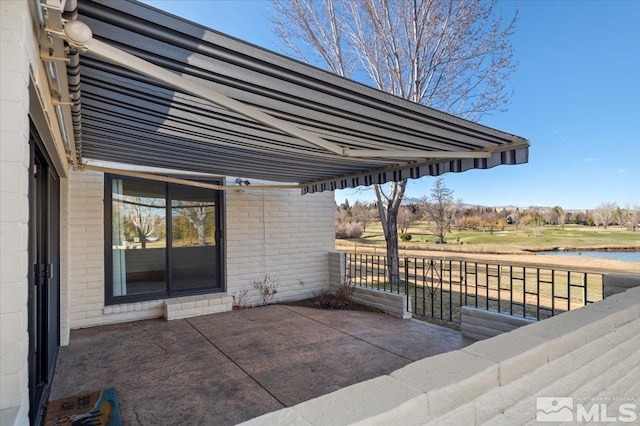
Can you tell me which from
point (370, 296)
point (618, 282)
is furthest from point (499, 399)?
point (370, 296)

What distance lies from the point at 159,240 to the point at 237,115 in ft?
14.8

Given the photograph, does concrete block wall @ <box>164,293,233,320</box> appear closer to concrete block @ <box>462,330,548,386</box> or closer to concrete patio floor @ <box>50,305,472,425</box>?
concrete patio floor @ <box>50,305,472,425</box>

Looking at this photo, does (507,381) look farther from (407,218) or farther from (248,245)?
(407,218)

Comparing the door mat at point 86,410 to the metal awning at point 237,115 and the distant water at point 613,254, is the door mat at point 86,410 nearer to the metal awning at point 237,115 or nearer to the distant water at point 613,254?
the metal awning at point 237,115

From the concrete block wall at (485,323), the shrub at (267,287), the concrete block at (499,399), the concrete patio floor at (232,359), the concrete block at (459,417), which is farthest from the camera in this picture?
the shrub at (267,287)

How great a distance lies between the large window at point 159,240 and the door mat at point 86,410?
294 cm

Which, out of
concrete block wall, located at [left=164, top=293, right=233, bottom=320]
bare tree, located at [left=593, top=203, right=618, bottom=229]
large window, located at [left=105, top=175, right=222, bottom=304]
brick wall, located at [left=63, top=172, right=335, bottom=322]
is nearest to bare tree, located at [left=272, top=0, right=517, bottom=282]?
brick wall, located at [left=63, top=172, right=335, bottom=322]

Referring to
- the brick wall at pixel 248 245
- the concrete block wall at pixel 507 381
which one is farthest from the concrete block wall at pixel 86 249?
the concrete block wall at pixel 507 381

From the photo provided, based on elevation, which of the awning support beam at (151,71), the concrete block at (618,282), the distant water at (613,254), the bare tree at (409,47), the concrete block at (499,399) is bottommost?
the distant water at (613,254)

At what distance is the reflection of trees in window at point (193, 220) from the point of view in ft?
22.7

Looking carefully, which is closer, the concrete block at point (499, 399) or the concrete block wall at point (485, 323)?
the concrete block at point (499, 399)

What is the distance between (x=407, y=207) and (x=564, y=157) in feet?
31.3

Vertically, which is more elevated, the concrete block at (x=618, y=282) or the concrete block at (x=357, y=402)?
the concrete block at (x=357, y=402)

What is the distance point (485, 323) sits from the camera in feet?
16.4
